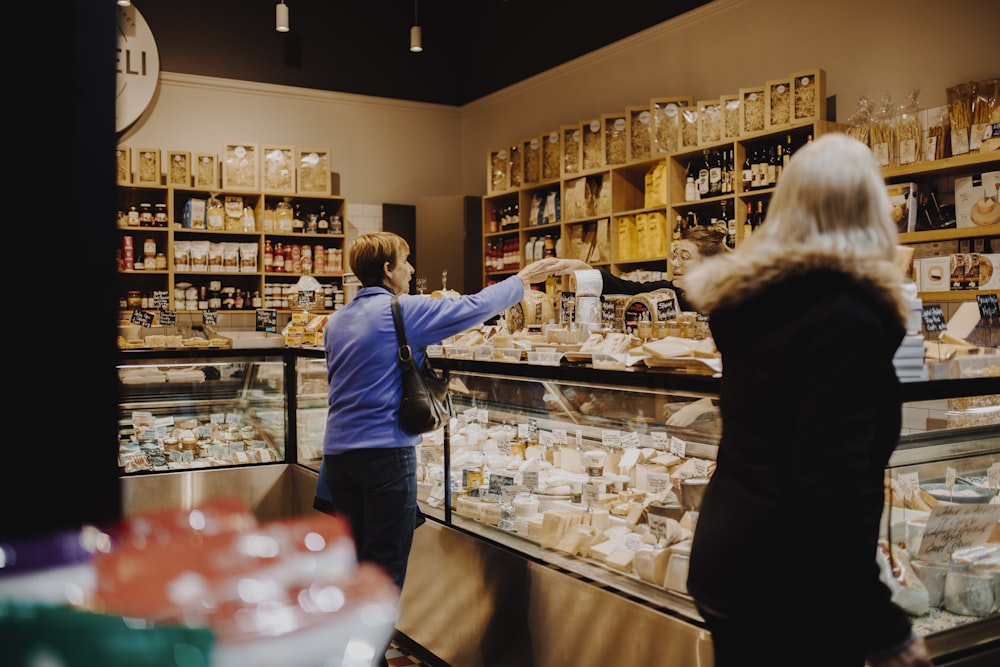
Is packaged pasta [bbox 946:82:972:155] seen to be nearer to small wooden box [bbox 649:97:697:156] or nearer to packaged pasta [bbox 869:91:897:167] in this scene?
packaged pasta [bbox 869:91:897:167]

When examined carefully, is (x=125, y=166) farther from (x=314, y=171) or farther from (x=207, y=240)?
(x=314, y=171)

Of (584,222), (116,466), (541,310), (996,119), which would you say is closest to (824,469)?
(116,466)

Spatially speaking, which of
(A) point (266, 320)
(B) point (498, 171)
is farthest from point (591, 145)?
(A) point (266, 320)

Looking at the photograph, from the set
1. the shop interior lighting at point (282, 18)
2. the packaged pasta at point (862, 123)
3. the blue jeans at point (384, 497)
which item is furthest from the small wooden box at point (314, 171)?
the blue jeans at point (384, 497)

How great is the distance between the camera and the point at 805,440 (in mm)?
1356

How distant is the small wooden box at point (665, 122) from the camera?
598cm

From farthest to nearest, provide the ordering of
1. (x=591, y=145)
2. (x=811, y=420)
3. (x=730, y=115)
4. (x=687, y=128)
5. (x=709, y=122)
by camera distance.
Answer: (x=591, y=145)
(x=687, y=128)
(x=709, y=122)
(x=730, y=115)
(x=811, y=420)

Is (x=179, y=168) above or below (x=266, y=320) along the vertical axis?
above

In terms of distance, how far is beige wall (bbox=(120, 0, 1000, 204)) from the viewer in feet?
15.6

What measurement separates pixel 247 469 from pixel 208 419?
0.37 meters

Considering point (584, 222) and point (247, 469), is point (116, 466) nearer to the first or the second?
point (247, 469)

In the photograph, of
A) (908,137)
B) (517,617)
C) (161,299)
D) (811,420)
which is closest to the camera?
(811,420)

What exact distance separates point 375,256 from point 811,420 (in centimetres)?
178

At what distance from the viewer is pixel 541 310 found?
11.9 feet
